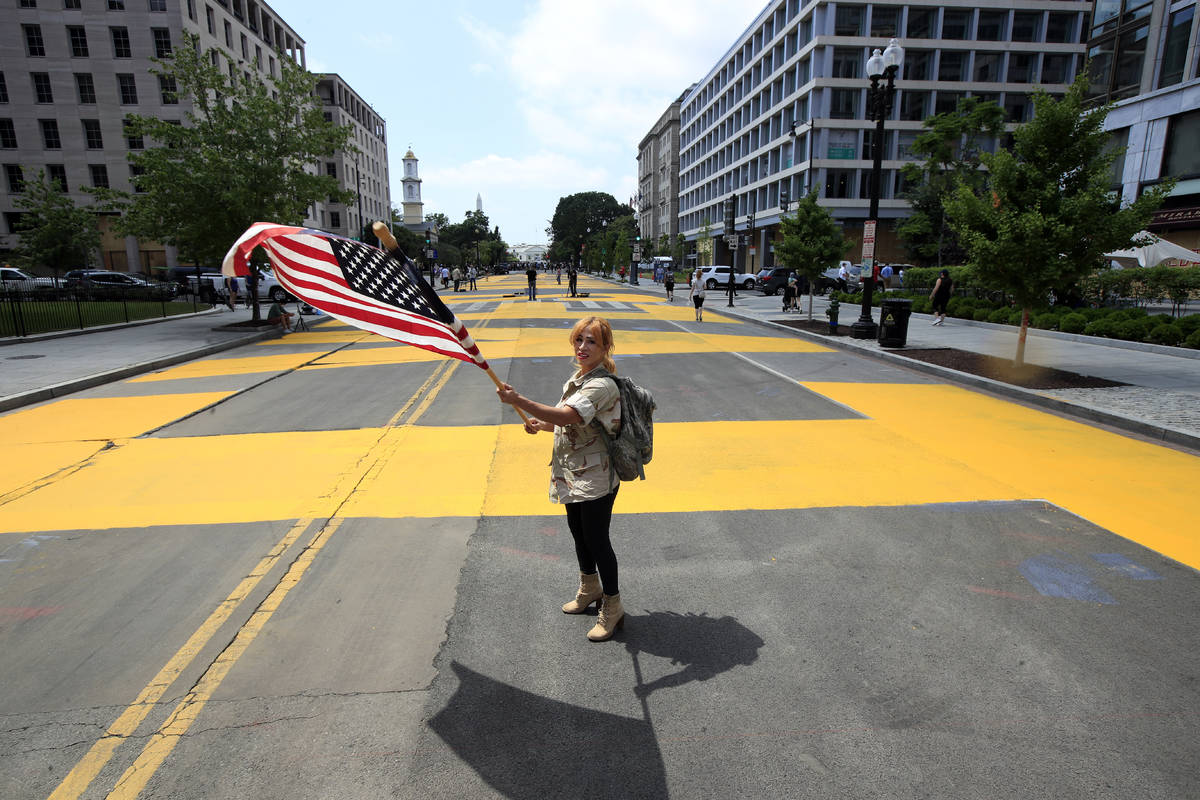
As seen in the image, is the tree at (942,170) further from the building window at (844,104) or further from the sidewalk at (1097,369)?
the sidewalk at (1097,369)

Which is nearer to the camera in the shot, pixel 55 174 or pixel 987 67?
pixel 55 174

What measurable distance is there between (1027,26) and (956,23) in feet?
19.2

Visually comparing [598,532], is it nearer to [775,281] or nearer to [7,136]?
[775,281]

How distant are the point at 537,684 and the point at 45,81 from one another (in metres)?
65.5

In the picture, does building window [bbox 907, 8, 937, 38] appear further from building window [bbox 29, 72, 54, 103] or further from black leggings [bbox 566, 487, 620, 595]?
building window [bbox 29, 72, 54, 103]

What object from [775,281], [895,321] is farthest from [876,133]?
[775,281]

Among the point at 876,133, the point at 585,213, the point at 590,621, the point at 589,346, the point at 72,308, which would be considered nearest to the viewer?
the point at 589,346

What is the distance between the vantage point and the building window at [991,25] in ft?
172

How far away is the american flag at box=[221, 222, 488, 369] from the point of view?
11.5 feet

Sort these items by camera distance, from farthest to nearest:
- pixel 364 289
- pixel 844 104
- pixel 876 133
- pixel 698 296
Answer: pixel 844 104
pixel 698 296
pixel 876 133
pixel 364 289

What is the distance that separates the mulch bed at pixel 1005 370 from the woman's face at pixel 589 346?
9.70 m

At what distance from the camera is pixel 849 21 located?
171ft

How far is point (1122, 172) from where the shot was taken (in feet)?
100

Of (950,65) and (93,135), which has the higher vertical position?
(950,65)
